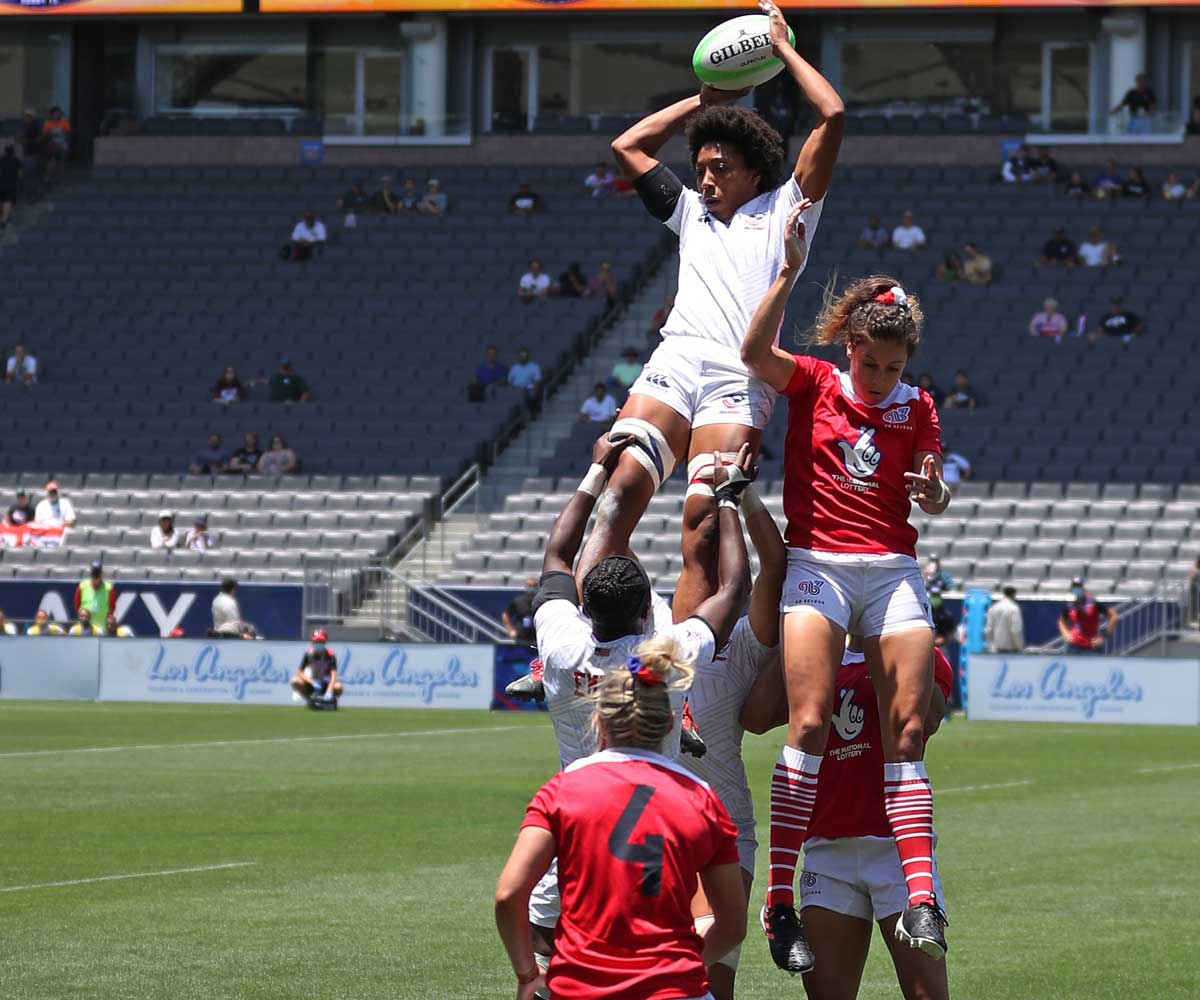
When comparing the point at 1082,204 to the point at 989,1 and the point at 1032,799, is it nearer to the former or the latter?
the point at 989,1

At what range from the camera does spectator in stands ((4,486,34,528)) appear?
107 feet

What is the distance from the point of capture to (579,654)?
6410 mm

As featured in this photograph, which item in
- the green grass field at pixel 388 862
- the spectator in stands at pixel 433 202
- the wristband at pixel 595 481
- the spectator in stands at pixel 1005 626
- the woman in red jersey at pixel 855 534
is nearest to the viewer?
the woman in red jersey at pixel 855 534

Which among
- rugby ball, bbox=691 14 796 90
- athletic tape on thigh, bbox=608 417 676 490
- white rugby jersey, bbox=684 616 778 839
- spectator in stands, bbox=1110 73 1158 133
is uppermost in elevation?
spectator in stands, bbox=1110 73 1158 133

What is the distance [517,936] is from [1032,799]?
12.2 m

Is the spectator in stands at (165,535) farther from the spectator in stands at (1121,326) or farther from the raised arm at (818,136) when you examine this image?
the raised arm at (818,136)

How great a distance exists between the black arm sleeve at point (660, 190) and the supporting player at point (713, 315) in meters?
0.02

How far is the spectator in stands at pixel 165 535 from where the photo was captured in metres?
31.8

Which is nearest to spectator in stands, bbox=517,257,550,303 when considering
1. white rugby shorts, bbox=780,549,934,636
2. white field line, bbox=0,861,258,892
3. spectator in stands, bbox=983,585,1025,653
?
spectator in stands, bbox=983,585,1025,653

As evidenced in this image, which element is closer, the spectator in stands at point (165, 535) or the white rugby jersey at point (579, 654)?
the white rugby jersey at point (579, 654)

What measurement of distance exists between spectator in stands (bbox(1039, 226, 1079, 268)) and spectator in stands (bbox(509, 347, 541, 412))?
28.7ft

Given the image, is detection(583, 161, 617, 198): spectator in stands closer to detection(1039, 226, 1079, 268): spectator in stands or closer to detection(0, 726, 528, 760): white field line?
detection(1039, 226, 1079, 268): spectator in stands

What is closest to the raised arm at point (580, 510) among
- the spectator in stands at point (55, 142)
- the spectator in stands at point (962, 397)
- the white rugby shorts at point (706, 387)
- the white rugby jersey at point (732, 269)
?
the white rugby shorts at point (706, 387)

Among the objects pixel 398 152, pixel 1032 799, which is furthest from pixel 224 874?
pixel 398 152
